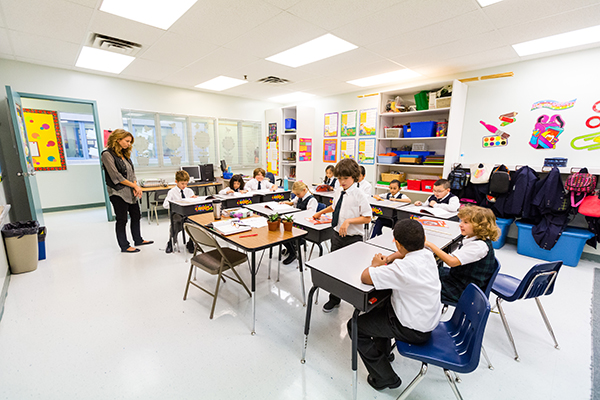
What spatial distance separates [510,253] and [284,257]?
10.7ft

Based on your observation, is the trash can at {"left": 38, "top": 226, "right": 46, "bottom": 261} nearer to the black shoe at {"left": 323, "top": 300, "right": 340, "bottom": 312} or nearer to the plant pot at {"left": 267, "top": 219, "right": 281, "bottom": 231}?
the plant pot at {"left": 267, "top": 219, "right": 281, "bottom": 231}

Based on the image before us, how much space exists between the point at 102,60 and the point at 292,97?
3.98m

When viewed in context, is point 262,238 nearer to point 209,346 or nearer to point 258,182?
point 209,346

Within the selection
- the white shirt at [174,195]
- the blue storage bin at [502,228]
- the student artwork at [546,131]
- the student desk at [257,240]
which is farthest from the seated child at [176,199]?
the student artwork at [546,131]

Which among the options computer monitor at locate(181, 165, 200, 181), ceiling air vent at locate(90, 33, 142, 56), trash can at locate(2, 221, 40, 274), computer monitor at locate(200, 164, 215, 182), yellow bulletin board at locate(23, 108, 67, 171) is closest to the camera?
trash can at locate(2, 221, 40, 274)

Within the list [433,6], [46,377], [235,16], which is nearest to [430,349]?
[46,377]

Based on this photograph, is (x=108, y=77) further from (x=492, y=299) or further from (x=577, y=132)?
(x=577, y=132)

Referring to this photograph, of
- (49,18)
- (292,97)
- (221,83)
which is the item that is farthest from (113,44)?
(292,97)

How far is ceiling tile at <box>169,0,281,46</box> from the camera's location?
2.43 metres

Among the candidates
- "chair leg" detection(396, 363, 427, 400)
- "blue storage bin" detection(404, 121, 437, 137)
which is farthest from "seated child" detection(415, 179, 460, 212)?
"chair leg" detection(396, 363, 427, 400)

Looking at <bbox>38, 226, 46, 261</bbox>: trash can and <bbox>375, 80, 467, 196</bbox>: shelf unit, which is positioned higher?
<bbox>375, 80, 467, 196</bbox>: shelf unit

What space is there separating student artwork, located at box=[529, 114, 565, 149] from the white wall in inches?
229

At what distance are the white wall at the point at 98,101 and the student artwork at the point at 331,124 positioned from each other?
2.02 m

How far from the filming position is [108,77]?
16.3 ft
